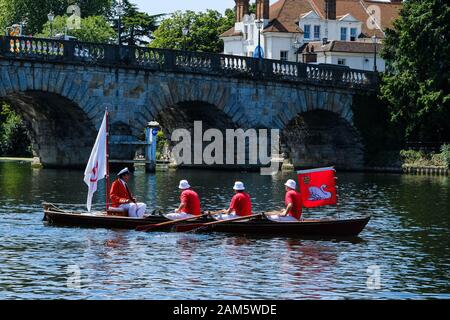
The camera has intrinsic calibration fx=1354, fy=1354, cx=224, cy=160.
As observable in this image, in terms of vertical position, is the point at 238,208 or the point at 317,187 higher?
the point at 317,187

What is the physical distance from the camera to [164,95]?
2697 inches

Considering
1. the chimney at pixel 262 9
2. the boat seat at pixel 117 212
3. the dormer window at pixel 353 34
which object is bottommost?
the boat seat at pixel 117 212

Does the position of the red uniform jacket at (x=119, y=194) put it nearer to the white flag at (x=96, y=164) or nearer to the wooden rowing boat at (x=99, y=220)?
the wooden rowing boat at (x=99, y=220)

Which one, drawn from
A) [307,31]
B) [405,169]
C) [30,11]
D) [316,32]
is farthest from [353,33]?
[405,169]

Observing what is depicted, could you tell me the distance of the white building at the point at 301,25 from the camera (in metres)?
105

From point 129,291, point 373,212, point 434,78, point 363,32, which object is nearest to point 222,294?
point 129,291

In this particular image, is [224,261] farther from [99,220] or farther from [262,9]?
[262,9]

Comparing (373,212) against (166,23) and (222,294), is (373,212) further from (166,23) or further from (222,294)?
(166,23)

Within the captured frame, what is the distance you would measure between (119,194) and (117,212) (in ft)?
1.72

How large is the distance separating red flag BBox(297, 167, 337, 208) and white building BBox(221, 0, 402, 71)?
6454 cm

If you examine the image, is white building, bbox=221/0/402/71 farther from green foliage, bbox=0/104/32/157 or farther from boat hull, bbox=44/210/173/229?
boat hull, bbox=44/210/173/229

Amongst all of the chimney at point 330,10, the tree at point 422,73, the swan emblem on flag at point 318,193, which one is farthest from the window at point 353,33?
the swan emblem on flag at point 318,193

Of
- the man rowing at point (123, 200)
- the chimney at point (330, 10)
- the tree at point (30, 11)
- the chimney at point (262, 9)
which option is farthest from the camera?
the tree at point (30, 11)
